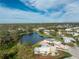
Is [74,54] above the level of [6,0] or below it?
below

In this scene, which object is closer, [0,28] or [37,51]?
[37,51]

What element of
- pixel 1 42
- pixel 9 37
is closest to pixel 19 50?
pixel 1 42

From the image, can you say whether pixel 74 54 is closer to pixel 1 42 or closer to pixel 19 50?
pixel 19 50

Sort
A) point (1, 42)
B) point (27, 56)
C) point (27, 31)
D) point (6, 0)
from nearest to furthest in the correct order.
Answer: point (27, 56) < point (6, 0) < point (1, 42) < point (27, 31)

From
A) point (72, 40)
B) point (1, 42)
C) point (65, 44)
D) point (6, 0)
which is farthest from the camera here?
point (72, 40)

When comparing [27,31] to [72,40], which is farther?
[27,31]

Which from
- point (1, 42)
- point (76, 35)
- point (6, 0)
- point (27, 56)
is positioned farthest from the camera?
point (76, 35)

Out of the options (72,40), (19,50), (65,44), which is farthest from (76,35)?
(19,50)

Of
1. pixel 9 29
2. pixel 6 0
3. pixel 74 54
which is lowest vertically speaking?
pixel 74 54

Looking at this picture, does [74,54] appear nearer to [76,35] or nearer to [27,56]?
[27,56]
